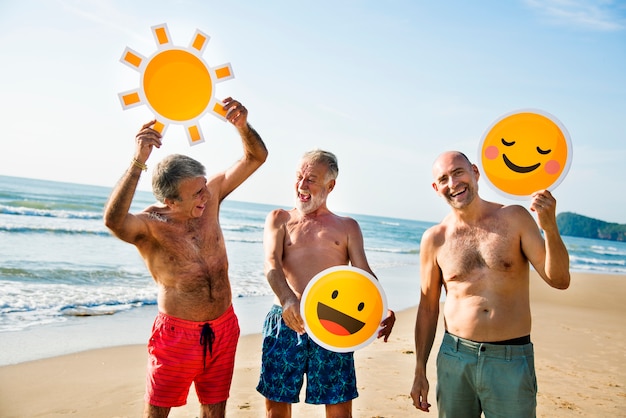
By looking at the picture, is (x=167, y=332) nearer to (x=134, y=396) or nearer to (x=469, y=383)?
(x=469, y=383)

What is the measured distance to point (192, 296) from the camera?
10.5 feet

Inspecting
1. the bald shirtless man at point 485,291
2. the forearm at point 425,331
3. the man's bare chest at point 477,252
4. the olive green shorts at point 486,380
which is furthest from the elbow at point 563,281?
the forearm at point 425,331

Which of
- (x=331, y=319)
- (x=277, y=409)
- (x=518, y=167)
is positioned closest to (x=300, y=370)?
(x=277, y=409)

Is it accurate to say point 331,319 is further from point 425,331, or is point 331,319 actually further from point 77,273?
point 77,273

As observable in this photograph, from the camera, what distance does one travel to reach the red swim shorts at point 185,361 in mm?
3096

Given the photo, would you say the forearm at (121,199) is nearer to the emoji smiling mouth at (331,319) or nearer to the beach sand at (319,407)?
the emoji smiling mouth at (331,319)

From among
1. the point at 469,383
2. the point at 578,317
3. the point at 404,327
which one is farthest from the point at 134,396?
the point at 578,317

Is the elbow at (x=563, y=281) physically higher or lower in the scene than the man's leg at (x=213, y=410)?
higher

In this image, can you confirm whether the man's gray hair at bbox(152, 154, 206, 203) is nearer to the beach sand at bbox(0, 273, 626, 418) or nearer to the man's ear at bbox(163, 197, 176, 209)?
the man's ear at bbox(163, 197, 176, 209)

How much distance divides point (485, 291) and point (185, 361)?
1.82 meters

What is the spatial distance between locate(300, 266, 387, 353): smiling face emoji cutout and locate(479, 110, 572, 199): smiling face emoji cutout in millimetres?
957

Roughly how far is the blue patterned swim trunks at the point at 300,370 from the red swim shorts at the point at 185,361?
292 mm

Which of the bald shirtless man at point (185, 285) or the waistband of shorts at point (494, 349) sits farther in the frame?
the bald shirtless man at point (185, 285)

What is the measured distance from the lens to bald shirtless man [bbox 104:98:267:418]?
10.2 ft
